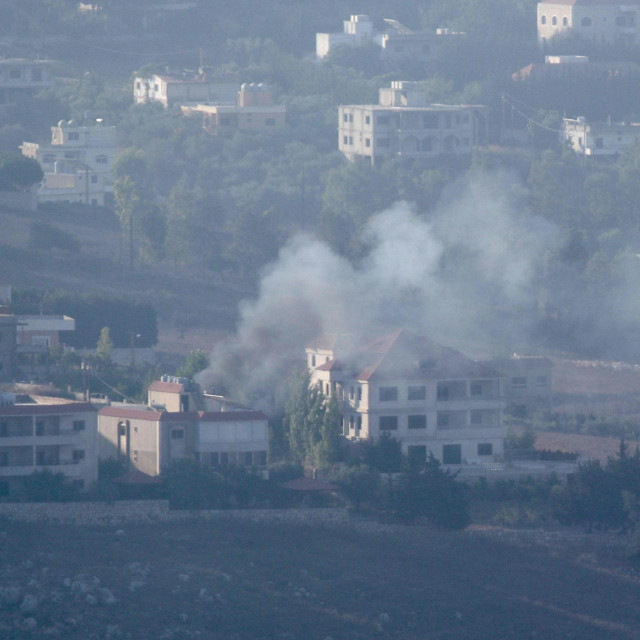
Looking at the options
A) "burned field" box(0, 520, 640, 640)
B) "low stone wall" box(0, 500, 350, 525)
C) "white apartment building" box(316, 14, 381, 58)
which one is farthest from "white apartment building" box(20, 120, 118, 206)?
"burned field" box(0, 520, 640, 640)

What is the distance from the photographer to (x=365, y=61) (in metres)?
90.9

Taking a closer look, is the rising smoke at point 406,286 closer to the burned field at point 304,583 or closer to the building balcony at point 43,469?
the building balcony at point 43,469

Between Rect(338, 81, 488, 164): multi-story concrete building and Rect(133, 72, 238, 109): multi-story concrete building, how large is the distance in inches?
226

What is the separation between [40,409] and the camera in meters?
40.5

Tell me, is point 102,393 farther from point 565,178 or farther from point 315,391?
point 565,178

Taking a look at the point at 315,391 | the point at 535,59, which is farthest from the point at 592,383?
the point at 535,59

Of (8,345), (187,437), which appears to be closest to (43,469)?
(187,437)

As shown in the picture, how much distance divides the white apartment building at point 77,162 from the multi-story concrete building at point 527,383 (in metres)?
20.0

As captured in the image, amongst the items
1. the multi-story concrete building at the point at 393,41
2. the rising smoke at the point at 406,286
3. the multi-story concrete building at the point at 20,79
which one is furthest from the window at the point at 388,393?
the multi-story concrete building at the point at 393,41

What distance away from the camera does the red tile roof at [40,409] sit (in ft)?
132

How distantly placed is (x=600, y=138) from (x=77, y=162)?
58.0 feet

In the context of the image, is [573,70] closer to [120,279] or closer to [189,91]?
[189,91]

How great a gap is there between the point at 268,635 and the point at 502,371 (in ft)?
57.5

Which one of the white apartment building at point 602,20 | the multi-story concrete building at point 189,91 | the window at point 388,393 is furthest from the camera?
the white apartment building at point 602,20
